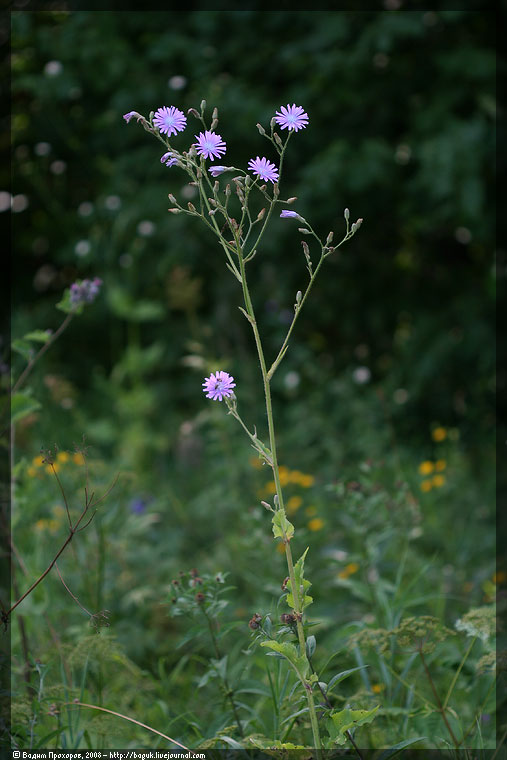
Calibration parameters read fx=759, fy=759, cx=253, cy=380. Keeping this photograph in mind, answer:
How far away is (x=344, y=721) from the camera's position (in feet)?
3.48

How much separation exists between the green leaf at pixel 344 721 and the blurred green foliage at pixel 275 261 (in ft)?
4.74

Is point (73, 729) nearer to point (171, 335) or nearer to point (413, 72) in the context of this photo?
point (171, 335)

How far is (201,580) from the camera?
1.32m

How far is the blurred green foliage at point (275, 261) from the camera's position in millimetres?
3008

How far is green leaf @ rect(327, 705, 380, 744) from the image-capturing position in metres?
1.03

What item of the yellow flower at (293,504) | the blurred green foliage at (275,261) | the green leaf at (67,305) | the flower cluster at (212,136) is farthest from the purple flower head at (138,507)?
the flower cluster at (212,136)

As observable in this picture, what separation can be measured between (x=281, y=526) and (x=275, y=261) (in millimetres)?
2666

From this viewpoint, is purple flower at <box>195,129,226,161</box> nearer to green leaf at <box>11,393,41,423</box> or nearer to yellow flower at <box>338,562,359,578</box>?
green leaf at <box>11,393,41,423</box>

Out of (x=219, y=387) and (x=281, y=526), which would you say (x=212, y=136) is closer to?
(x=219, y=387)

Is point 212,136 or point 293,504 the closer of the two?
point 212,136

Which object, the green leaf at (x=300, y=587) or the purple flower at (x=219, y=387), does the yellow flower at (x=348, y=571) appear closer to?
the green leaf at (x=300, y=587)

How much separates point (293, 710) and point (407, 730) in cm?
25

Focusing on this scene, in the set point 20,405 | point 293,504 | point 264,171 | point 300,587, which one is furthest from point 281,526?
point 293,504

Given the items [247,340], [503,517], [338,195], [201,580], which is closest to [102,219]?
[247,340]
